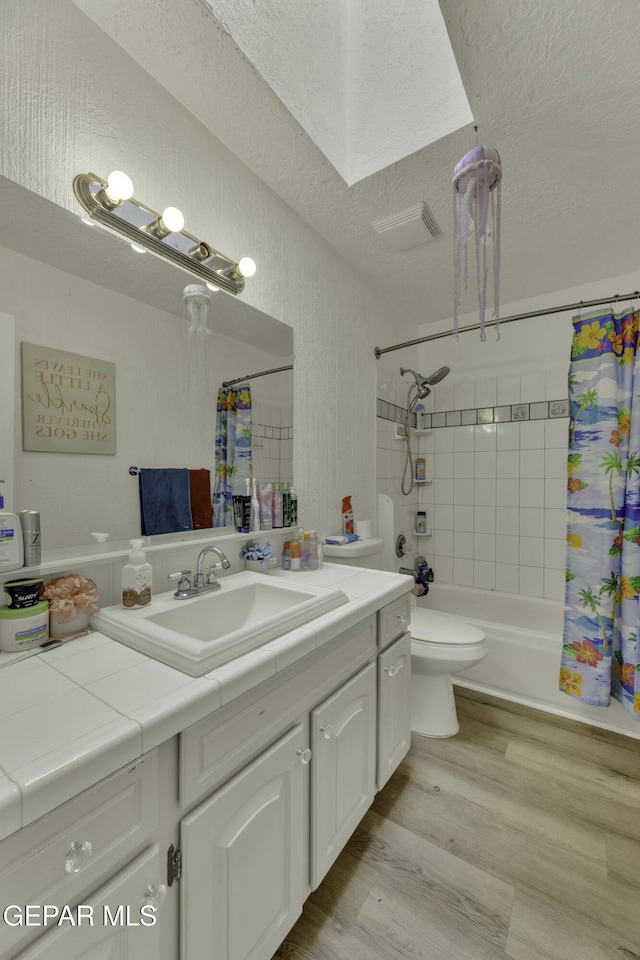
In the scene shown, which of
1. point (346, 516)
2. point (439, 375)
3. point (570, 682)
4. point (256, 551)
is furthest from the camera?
point (439, 375)

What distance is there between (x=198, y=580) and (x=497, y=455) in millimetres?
2144

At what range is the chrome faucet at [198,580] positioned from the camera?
42.6 inches

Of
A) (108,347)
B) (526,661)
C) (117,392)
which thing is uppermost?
(108,347)

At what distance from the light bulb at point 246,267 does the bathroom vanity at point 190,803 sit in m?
1.15

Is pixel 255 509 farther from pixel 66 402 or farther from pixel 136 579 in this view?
pixel 66 402

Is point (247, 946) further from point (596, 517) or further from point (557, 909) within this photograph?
point (596, 517)

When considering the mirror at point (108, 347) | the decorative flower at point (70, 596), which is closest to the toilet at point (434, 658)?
the mirror at point (108, 347)

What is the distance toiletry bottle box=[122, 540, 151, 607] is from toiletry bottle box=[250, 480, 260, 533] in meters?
0.48

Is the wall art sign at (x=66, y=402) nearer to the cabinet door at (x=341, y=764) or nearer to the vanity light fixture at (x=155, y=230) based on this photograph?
the vanity light fixture at (x=155, y=230)

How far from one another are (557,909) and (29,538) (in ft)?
5.57

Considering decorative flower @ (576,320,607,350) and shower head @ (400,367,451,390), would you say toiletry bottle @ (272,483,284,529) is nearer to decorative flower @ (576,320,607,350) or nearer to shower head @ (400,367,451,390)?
shower head @ (400,367,451,390)

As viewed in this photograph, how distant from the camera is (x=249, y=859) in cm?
77

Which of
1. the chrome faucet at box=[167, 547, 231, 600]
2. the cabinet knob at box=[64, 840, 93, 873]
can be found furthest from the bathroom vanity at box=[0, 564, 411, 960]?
the chrome faucet at box=[167, 547, 231, 600]

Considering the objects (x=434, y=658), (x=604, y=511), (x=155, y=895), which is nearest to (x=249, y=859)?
(x=155, y=895)
